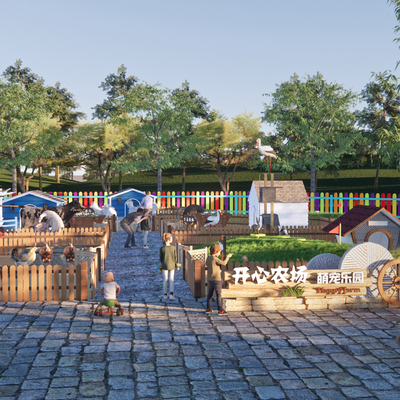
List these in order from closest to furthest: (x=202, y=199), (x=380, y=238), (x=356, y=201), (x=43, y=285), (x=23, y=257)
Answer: (x=43, y=285) → (x=23, y=257) → (x=380, y=238) → (x=356, y=201) → (x=202, y=199)

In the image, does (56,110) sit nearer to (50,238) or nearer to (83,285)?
(50,238)

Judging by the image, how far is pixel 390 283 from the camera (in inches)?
362

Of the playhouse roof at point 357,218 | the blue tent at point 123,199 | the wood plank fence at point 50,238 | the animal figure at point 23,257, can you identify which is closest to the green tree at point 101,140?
the blue tent at point 123,199

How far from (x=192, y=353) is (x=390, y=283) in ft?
16.8

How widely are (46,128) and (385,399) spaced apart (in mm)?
37208

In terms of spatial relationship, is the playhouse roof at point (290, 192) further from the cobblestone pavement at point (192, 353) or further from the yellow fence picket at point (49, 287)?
the yellow fence picket at point (49, 287)

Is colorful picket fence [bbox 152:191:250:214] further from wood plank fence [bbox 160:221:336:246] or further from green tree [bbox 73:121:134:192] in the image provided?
green tree [bbox 73:121:134:192]

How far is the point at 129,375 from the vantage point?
538 centimetres

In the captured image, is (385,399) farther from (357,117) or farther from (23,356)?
(357,117)

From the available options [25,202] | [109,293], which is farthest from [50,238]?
[109,293]

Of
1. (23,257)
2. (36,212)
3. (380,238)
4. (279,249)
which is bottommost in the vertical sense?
(279,249)

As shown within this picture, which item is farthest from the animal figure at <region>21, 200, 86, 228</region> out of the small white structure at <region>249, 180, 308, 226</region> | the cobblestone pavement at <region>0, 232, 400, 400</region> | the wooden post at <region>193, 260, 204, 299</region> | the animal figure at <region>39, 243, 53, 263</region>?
the wooden post at <region>193, 260, 204, 299</region>

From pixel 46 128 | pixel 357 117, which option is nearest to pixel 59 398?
pixel 46 128

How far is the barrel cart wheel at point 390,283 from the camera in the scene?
351 inches
